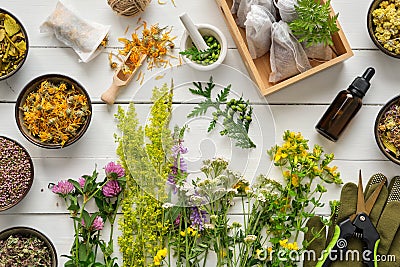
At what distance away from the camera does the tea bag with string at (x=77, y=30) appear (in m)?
1.90

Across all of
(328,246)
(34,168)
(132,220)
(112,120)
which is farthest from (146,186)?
(328,246)

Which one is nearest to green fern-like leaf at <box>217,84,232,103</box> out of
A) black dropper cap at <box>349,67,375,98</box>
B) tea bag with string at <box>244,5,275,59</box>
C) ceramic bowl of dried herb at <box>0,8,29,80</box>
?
tea bag with string at <box>244,5,275,59</box>

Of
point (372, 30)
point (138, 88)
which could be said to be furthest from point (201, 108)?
point (372, 30)

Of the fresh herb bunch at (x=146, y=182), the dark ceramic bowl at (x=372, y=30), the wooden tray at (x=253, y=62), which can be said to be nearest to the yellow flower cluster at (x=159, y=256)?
the fresh herb bunch at (x=146, y=182)

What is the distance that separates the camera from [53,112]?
72.1 inches

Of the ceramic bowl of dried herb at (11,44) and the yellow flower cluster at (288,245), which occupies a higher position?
the ceramic bowl of dried herb at (11,44)

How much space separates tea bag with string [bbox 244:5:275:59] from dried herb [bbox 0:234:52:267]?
0.84 m

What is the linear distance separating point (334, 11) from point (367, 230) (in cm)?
66

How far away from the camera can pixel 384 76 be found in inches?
75.7

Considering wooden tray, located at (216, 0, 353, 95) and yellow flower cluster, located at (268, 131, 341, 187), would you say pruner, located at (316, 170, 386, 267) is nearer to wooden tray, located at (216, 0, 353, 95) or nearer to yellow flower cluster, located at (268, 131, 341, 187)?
yellow flower cluster, located at (268, 131, 341, 187)

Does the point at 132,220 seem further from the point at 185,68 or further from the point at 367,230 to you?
the point at 367,230

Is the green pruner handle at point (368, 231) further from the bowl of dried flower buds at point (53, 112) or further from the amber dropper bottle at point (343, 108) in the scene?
the bowl of dried flower buds at point (53, 112)

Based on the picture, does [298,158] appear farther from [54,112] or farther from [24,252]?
[24,252]

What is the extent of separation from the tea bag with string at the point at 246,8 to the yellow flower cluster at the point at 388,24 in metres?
0.30
